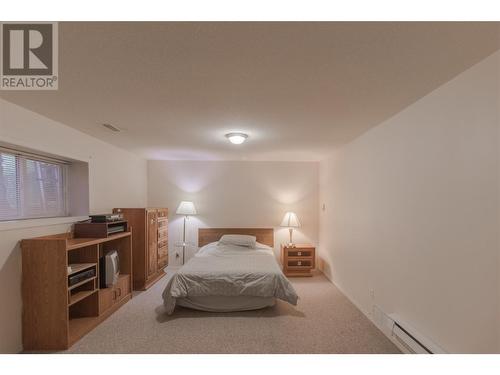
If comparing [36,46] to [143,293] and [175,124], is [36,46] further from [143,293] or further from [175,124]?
[143,293]

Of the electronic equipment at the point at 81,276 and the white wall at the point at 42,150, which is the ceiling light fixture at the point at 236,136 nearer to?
the white wall at the point at 42,150

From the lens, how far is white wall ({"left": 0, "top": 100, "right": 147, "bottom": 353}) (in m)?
2.09

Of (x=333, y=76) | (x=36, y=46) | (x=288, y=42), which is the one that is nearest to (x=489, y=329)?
(x=333, y=76)

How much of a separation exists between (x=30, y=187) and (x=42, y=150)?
49 centimetres

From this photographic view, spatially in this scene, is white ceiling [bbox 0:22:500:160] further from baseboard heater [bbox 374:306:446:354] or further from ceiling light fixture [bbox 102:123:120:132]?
baseboard heater [bbox 374:306:446:354]

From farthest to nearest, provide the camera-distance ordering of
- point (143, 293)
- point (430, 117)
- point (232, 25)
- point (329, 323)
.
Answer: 1. point (143, 293)
2. point (329, 323)
3. point (430, 117)
4. point (232, 25)

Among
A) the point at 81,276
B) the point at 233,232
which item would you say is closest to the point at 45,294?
the point at 81,276

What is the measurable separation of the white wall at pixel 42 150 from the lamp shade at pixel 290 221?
2.88m

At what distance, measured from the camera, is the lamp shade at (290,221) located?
4656 mm

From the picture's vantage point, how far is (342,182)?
381 centimetres

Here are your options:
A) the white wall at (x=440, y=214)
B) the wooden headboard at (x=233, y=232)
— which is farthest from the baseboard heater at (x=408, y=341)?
→ the wooden headboard at (x=233, y=232)

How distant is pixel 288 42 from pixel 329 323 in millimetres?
2758

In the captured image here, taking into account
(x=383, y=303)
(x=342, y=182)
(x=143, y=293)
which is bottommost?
(x=143, y=293)

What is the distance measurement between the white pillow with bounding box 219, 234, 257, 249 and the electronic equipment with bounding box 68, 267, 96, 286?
86.0 inches
